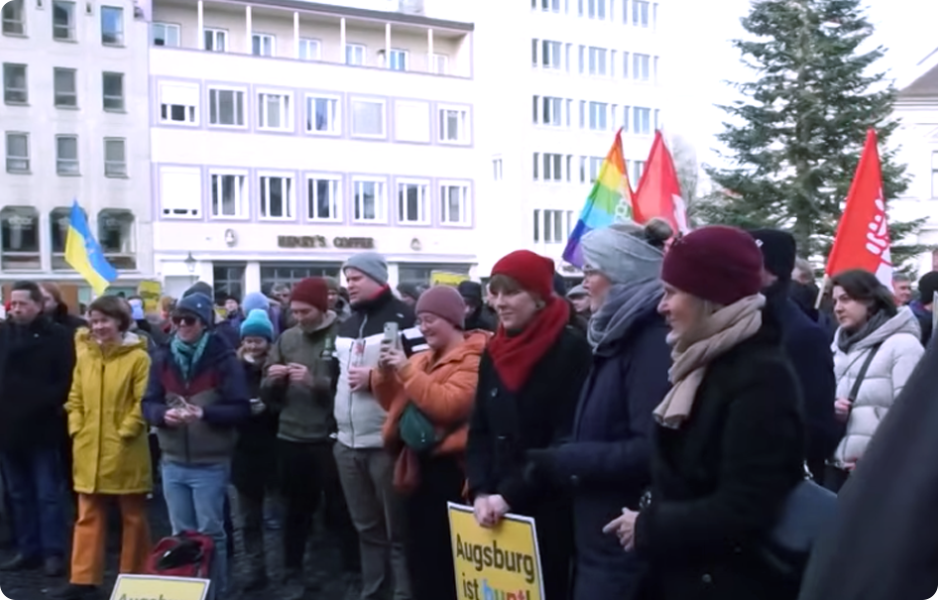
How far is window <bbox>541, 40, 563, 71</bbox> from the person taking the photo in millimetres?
58125

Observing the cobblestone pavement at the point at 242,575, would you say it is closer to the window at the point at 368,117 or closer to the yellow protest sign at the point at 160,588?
the yellow protest sign at the point at 160,588

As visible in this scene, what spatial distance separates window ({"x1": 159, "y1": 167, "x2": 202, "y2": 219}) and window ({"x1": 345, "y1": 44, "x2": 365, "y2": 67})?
8715mm

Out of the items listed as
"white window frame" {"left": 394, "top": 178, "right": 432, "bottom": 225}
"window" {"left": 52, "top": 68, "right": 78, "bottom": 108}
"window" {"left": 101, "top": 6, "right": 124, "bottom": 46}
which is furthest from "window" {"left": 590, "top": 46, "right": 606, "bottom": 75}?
"window" {"left": 52, "top": 68, "right": 78, "bottom": 108}

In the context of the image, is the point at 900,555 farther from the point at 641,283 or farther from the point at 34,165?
the point at 34,165

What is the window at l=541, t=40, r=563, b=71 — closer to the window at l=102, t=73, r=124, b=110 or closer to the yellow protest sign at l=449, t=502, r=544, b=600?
the window at l=102, t=73, r=124, b=110

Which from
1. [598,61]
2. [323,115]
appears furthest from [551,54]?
[323,115]

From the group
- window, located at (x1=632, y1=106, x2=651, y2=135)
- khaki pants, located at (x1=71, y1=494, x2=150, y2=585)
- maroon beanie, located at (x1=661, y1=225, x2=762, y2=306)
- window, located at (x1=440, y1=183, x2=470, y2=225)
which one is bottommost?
khaki pants, located at (x1=71, y1=494, x2=150, y2=585)

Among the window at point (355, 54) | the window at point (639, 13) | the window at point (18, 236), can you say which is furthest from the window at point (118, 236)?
the window at point (639, 13)

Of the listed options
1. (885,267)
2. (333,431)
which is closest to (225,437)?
Answer: (333,431)

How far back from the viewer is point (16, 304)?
8414 millimetres

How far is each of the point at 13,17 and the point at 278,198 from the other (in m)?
11.9

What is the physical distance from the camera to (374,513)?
7.09 metres

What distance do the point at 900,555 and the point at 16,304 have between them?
805 cm

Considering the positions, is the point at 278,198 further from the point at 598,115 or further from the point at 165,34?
the point at 598,115
